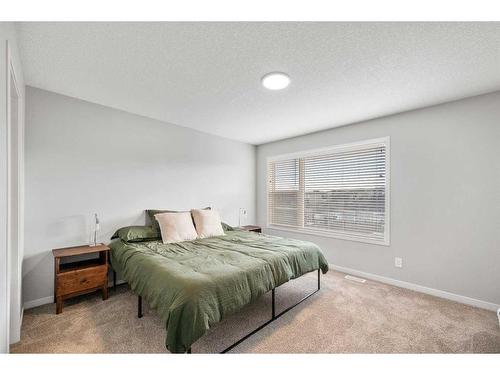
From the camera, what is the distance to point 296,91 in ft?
7.77

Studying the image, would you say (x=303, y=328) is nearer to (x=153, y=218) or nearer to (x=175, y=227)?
(x=175, y=227)

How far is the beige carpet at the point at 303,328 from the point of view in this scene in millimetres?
1729

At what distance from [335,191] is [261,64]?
2.49 metres

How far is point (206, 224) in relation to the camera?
3215mm

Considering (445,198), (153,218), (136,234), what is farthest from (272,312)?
(445,198)

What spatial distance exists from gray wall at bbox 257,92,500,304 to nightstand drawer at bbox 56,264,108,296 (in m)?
3.46

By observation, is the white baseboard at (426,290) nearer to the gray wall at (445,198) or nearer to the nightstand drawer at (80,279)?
the gray wall at (445,198)

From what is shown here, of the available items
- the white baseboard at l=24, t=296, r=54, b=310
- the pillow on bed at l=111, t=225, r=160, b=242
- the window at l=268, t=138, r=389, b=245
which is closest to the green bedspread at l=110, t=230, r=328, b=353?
the pillow on bed at l=111, t=225, r=160, b=242

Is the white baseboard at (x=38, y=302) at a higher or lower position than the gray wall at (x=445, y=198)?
lower

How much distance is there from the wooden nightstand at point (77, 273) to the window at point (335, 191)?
120 inches

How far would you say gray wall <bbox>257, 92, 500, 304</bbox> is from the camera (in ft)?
7.70

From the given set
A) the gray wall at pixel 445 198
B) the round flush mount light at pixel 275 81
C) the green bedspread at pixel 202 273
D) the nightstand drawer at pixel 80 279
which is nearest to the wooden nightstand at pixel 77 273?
the nightstand drawer at pixel 80 279

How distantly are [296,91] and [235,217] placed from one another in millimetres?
2773

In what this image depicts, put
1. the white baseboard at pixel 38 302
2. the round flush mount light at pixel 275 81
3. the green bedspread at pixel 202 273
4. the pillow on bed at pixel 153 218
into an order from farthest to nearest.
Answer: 1. the pillow on bed at pixel 153 218
2. the white baseboard at pixel 38 302
3. the round flush mount light at pixel 275 81
4. the green bedspread at pixel 202 273
